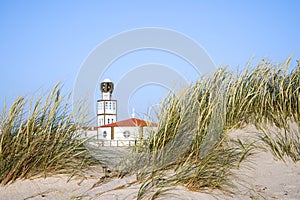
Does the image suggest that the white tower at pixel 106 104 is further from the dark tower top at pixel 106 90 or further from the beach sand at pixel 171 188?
the beach sand at pixel 171 188

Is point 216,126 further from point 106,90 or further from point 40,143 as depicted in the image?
point 106,90

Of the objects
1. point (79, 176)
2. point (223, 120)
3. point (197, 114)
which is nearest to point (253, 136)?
point (223, 120)

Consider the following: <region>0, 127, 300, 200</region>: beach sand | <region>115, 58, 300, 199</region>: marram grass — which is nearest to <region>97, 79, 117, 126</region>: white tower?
<region>115, 58, 300, 199</region>: marram grass

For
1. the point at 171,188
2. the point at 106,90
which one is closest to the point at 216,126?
the point at 171,188

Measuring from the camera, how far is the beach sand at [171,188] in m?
2.95

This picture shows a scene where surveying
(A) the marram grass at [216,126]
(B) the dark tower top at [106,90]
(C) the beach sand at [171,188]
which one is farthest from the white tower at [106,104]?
(C) the beach sand at [171,188]

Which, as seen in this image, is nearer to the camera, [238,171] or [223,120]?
[238,171]

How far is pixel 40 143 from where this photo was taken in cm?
345

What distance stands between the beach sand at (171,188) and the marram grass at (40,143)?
11 centimetres

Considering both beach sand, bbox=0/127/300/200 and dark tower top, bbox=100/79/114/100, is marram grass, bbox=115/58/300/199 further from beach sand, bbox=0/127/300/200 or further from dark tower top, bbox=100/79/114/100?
dark tower top, bbox=100/79/114/100

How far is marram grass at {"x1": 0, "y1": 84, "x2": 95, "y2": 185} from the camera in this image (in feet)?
10.8

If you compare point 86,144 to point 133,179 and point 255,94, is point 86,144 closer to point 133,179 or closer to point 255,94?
point 133,179

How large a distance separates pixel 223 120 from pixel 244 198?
1225 mm

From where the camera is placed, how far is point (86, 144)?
3.84m
